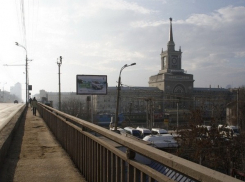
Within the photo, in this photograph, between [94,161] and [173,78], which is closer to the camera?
[94,161]

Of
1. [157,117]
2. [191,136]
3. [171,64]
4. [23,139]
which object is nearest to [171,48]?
[171,64]

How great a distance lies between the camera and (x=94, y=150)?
448cm

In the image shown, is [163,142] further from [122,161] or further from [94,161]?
[122,161]

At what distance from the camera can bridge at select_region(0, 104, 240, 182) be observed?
2.18m

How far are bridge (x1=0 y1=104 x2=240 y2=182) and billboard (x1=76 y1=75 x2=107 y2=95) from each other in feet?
51.5

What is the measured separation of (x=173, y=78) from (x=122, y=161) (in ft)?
357

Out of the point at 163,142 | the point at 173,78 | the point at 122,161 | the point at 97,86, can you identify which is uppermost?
the point at 173,78

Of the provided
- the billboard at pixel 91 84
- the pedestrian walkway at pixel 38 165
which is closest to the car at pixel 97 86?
the billboard at pixel 91 84

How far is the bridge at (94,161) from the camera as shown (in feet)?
7.14

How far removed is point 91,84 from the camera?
25.2m

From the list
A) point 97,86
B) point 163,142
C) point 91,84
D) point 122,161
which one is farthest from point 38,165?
point 163,142

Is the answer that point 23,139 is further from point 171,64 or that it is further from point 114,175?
point 171,64

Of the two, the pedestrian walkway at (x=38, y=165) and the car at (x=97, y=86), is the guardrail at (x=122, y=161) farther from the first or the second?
the car at (x=97, y=86)

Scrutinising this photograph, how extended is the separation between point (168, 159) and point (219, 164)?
22700 mm
